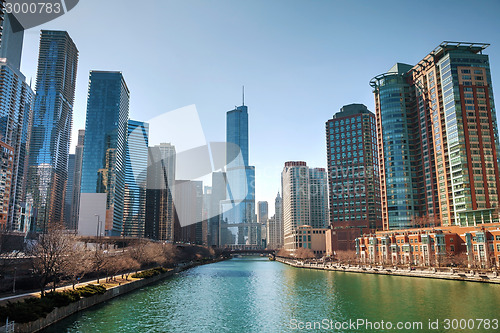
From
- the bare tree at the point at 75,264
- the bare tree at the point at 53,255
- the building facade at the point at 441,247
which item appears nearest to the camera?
the bare tree at the point at 53,255

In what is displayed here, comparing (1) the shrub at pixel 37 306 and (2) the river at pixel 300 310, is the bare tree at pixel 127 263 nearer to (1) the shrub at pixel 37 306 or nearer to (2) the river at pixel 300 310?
(2) the river at pixel 300 310

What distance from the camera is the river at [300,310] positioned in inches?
1855

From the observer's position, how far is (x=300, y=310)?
193ft

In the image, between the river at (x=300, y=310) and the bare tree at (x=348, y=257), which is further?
the bare tree at (x=348, y=257)

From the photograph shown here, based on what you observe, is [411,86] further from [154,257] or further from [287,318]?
[287,318]

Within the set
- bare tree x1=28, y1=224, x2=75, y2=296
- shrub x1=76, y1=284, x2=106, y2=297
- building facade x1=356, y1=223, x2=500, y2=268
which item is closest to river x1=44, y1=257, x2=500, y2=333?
shrub x1=76, y1=284, x2=106, y2=297

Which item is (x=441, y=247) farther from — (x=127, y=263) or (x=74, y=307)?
(x=74, y=307)

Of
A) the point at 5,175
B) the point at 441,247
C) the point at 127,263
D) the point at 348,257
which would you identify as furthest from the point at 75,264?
the point at 348,257

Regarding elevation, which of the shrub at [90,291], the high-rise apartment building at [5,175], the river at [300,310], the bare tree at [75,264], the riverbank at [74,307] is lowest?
the river at [300,310]

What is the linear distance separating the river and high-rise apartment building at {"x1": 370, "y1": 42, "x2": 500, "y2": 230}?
63.4 m

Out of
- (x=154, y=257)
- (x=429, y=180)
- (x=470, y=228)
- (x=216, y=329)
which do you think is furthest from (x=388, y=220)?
(x=216, y=329)

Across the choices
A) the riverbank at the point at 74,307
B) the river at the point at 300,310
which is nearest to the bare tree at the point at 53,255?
the riverbank at the point at 74,307

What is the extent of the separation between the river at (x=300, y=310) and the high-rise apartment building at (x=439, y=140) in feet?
208

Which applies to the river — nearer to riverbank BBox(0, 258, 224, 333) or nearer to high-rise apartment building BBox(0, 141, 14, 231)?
riverbank BBox(0, 258, 224, 333)
